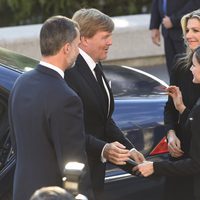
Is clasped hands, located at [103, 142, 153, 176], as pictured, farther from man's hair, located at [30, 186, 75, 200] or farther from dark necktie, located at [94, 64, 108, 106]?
man's hair, located at [30, 186, 75, 200]

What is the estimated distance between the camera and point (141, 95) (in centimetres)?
519

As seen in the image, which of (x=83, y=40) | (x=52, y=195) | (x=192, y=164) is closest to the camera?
(x=52, y=195)

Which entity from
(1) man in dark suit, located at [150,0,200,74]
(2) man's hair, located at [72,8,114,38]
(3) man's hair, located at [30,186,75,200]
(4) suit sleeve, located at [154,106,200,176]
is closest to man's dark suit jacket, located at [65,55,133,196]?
(2) man's hair, located at [72,8,114,38]

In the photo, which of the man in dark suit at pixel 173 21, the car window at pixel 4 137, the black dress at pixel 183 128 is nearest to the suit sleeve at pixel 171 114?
the black dress at pixel 183 128

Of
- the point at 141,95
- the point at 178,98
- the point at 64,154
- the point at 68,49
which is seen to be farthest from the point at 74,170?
the point at 141,95

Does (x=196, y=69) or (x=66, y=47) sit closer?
(x=66, y=47)

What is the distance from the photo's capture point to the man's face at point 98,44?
3.97 metres

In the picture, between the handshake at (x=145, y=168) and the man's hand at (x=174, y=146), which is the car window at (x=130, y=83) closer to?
the man's hand at (x=174, y=146)

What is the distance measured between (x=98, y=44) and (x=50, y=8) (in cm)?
782

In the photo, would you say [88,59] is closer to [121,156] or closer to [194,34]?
[121,156]

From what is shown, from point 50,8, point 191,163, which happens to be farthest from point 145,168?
point 50,8

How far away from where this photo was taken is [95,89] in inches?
155

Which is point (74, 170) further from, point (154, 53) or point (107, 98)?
point (154, 53)

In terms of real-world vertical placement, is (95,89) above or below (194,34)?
below
